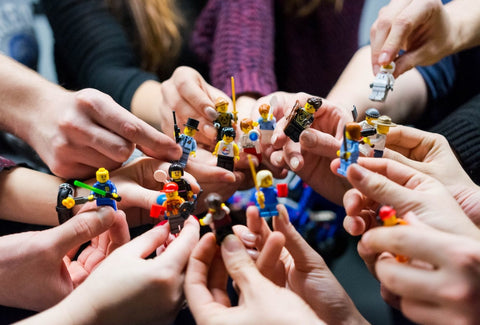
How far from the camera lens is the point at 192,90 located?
3.09 ft

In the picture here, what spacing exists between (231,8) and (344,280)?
3.30ft

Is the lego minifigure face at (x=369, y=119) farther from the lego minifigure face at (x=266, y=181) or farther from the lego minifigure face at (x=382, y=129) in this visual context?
the lego minifigure face at (x=266, y=181)

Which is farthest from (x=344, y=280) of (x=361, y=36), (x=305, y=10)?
(x=305, y=10)

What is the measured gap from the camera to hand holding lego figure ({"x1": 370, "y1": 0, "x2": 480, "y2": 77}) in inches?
33.6

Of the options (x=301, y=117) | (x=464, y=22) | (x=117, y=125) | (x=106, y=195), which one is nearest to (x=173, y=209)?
(x=106, y=195)

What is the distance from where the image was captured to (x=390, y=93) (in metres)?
1.06

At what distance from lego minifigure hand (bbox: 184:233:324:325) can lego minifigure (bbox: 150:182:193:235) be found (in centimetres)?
9

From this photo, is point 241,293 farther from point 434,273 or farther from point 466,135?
point 466,135

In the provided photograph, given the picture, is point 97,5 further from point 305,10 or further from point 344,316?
point 344,316

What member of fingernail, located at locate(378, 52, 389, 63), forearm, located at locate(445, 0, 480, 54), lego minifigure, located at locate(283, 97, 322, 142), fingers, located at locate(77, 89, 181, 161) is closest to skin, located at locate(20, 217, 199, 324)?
fingers, located at locate(77, 89, 181, 161)

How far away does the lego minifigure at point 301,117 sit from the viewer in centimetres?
79

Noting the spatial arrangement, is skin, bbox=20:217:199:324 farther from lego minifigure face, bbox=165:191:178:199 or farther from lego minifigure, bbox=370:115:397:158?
lego minifigure, bbox=370:115:397:158

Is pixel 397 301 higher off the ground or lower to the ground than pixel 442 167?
lower

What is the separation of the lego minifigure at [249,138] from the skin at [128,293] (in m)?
0.33
